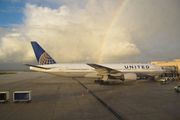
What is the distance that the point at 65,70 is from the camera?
22438 mm

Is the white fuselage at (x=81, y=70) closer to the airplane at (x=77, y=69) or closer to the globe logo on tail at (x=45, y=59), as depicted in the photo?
the airplane at (x=77, y=69)

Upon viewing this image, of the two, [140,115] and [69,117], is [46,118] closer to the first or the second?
[69,117]

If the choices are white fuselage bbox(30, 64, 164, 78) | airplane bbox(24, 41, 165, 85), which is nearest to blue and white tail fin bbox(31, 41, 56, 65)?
airplane bbox(24, 41, 165, 85)

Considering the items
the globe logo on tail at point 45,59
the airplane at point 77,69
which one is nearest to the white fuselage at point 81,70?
the airplane at point 77,69

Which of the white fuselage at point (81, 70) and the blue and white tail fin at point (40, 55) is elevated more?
the blue and white tail fin at point (40, 55)

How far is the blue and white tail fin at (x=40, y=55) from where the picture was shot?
75.7ft

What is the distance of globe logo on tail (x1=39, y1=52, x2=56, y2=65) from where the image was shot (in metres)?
23.5

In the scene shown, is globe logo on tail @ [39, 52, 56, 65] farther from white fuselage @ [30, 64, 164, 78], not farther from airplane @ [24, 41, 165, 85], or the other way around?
white fuselage @ [30, 64, 164, 78]

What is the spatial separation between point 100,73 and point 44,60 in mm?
11888

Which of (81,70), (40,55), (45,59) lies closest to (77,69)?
(81,70)

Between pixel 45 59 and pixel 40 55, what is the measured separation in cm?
126

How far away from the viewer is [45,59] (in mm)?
23766

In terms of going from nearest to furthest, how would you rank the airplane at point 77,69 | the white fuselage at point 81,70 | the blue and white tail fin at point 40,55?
the airplane at point 77,69 → the white fuselage at point 81,70 → the blue and white tail fin at point 40,55

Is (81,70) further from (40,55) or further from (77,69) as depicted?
(40,55)
